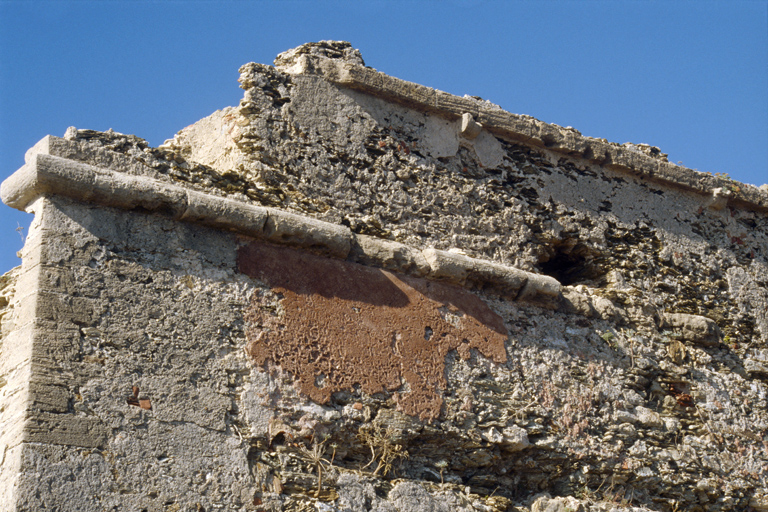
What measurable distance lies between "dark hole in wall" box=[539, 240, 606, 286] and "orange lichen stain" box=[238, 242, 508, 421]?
1.18m

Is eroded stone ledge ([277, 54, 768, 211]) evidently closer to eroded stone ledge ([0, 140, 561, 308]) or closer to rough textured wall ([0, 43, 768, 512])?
rough textured wall ([0, 43, 768, 512])

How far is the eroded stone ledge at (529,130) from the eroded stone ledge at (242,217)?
3.46ft

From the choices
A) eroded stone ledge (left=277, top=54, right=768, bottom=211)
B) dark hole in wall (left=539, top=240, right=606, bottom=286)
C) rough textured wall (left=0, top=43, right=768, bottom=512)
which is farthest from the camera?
dark hole in wall (left=539, top=240, right=606, bottom=286)

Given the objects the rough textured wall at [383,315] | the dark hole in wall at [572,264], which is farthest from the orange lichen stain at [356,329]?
the dark hole in wall at [572,264]

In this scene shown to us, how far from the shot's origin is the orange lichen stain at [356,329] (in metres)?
4.61

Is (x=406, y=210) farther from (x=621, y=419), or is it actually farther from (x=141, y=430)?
(x=141, y=430)

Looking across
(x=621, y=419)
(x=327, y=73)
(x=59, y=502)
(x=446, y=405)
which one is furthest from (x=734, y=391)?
(x=59, y=502)

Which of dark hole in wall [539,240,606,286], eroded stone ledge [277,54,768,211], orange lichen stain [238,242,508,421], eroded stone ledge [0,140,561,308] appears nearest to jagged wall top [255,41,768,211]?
eroded stone ledge [277,54,768,211]

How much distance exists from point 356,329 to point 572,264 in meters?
2.21

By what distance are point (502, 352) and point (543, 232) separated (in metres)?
1.11

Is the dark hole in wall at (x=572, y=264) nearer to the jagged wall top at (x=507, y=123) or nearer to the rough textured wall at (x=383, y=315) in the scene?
the rough textured wall at (x=383, y=315)

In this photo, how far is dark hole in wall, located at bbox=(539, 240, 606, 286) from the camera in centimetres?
625

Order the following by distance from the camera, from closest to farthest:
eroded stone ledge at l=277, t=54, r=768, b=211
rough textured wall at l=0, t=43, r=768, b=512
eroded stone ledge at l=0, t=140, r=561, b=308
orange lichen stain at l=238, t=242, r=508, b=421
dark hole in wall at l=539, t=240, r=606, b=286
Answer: rough textured wall at l=0, t=43, r=768, b=512 → eroded stone ledge at l=0, t=140, r=561, b=308 → orange lichen stain at l=238, t=242, r=508, b=421 → eroded stone ledge at l=277, t=54, r=768, b=211 → dark hole in wall at l=539, t=240, r=606, b=286

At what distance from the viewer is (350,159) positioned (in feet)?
18.0
